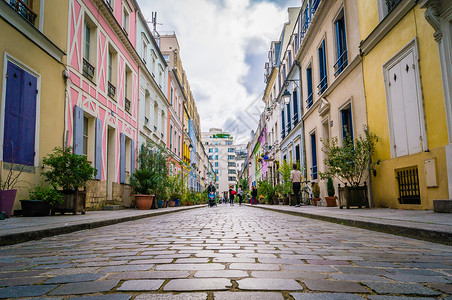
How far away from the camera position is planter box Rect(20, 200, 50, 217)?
755 centimetres

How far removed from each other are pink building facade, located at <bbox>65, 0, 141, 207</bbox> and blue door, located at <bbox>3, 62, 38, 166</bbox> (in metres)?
1.73

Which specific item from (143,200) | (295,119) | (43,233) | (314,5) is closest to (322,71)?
(314,5)

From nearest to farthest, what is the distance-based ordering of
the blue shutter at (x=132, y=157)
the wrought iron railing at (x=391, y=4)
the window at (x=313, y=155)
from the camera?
the wrought iron railing at (x=391, y=4) → the blue shutter at (x=132, y=157) → the window at (x=313, y=155)

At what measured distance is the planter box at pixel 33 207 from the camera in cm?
755

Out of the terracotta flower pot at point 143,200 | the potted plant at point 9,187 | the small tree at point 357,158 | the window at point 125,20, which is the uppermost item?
the window at point 125,20

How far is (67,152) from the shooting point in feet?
28.1

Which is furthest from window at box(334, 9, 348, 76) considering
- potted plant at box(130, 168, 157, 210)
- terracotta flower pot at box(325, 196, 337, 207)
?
potted plant at box(130, 168, 157, 210)

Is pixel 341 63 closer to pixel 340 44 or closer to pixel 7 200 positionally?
pixel 340 44

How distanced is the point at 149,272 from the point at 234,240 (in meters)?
2.05

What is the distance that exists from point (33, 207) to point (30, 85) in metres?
2.92

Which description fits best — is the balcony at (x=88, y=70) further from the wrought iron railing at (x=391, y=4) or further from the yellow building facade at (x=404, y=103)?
the wrought iron railing at (x=391, y=4)

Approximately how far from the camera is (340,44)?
43.2ft

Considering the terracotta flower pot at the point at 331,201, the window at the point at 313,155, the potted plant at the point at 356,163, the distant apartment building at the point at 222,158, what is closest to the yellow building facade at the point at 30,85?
the potted plant at the point at 356,163

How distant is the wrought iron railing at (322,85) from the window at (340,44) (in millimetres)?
1473
